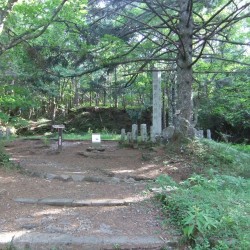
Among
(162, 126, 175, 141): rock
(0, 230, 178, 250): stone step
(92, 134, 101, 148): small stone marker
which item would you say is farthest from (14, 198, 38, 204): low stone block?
(162, 126, 175, 141): rock

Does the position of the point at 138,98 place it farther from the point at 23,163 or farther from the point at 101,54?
the point at 23,163

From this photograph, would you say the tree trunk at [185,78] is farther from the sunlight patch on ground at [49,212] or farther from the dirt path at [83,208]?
the sunlight patch on ground at [49,212]

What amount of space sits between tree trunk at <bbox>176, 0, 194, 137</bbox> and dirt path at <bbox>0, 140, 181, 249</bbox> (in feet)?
3.88

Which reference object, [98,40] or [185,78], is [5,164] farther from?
[185,78]

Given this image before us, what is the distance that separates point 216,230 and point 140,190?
2420 mm

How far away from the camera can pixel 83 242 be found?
11.2ft

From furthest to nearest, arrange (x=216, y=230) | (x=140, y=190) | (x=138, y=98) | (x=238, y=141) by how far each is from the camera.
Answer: (x=138, y=98) < (x=238, y=141) < (x=140, y=190) < (x=216, y=230)

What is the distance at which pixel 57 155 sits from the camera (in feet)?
31.0

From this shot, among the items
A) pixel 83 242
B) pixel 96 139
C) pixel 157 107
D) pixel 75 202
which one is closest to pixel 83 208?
pixel 75 202

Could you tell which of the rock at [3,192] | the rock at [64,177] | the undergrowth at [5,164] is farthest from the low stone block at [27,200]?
the undergrowth at [5,164]

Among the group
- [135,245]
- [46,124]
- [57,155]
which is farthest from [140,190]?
[46,124]

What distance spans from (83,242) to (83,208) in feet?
3.96

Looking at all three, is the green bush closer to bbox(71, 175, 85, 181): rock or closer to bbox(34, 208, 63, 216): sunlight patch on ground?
bbox(34, 208, 63, 216): sunlight patch on ground

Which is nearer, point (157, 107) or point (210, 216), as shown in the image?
point (210, 216)
